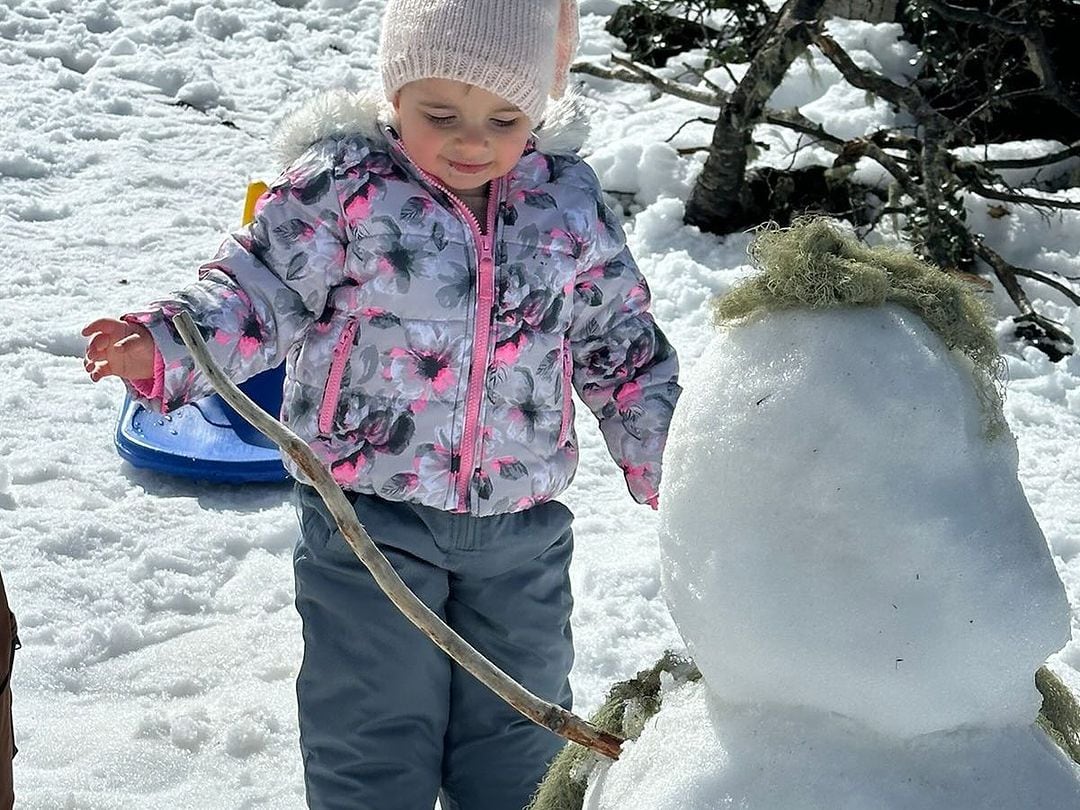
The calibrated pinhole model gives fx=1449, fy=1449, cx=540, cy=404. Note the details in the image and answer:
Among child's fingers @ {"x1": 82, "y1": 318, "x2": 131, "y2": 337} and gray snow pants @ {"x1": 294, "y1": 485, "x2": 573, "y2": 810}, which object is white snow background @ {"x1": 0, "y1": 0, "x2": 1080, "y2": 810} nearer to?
gray snow pants @ {"x1": 294, "y1": 485, "x2": 573, "y2": 810}

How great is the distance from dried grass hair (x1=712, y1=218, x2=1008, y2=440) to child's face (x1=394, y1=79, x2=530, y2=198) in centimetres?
82

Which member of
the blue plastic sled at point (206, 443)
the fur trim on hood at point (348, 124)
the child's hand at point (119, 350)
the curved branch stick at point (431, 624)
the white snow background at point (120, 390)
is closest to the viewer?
the curved branch stick at point (431, 624)

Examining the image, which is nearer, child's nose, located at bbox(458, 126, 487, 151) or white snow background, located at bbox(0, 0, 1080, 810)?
child's nose, located at bbox(458, 126, 487, 151)

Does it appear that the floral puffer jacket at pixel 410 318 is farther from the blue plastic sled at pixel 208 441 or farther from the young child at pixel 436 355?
the blue plastic sled at pixel 208 441

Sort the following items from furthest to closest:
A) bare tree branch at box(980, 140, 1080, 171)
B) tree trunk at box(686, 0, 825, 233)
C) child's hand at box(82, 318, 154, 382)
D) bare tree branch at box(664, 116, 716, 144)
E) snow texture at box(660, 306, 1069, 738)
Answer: bare tree branch at box(664, 116, 716, 144)
bare tree branch at box(980, 140, 1080, 171)
tree trunk at box(686, 0, 825, 233)
child's hand at box(82, 318, 154, 382)
snow texture at box(660, 306, 1069, 738)

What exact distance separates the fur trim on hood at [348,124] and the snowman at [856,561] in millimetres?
996

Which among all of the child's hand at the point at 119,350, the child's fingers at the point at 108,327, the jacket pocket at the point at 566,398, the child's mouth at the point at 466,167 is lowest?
the jacket pocket at the point at 566,398

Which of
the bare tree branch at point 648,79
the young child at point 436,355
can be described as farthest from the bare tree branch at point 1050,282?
the young child at point 436,355

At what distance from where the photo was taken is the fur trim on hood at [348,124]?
2072 millimetres

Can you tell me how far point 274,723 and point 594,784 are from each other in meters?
1.34

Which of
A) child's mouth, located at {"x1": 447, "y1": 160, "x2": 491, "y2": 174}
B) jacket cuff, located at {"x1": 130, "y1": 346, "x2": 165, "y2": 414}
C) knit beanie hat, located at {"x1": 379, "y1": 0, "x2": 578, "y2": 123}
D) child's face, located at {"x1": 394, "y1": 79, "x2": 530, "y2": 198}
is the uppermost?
knit beanie hat, located at {"x1": 379, "y1": 0, "x2": 578, "y2": 123}

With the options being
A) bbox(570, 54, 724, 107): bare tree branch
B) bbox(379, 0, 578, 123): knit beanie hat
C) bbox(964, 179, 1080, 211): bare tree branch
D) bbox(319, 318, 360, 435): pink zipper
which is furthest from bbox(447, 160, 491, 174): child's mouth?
bbox(570, 54, 724, 107): bare tree branch

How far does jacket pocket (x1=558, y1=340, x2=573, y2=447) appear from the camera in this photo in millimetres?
2137

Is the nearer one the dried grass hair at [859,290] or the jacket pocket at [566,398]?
the dried grass hair at [859,290]
